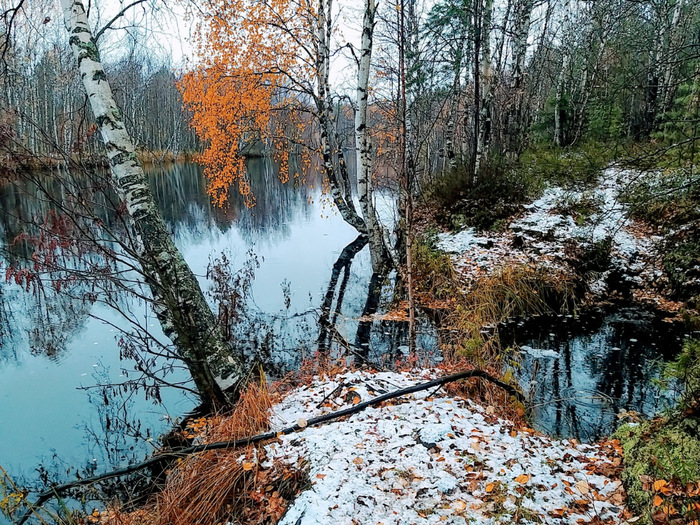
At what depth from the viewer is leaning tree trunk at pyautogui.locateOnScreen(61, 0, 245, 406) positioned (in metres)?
4.10

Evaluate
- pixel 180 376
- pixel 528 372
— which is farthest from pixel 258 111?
pixel 528 372

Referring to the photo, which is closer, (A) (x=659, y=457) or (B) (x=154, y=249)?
(A) (x=659, y=457)

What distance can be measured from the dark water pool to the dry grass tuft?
9.47 ft

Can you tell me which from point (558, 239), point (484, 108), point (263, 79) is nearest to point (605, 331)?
point (558, 239)

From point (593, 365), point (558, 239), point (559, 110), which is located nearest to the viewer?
point (593, 365)

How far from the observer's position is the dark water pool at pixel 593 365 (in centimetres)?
457

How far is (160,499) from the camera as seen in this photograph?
315 cm

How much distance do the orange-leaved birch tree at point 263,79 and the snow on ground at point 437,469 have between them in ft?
19.1

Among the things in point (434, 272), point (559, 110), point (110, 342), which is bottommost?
point (110, 342)

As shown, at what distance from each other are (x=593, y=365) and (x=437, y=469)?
4.02 m

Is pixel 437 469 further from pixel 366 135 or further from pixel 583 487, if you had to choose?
pixel 366 135

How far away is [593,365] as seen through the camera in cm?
562

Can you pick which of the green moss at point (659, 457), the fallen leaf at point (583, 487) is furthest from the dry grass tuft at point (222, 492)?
the green moss at point (659, 457)

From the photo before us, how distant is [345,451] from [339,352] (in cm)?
323
